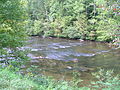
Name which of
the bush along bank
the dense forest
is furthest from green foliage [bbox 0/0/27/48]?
the bush along bank

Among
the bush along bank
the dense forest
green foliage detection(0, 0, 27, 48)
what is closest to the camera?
the dense forest

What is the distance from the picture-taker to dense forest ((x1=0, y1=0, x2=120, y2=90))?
5704mm

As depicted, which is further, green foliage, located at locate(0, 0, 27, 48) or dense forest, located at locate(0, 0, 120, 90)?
green foliage, located at locate(0, 0, 27, 48)

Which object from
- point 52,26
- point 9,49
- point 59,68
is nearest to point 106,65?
point 59,68

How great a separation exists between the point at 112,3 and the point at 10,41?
5223 mm

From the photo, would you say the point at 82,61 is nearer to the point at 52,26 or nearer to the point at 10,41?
the point at 10,41

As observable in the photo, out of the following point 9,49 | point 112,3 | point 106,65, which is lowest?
point 106,65

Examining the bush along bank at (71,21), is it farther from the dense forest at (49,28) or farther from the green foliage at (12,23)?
the green foliage at (12,23)

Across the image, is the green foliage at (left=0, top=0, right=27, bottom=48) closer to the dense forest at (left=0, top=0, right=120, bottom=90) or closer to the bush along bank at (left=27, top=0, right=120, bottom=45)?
the dense forest at (left=0, top=0, right=120, bottom=90)

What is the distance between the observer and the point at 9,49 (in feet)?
30.4

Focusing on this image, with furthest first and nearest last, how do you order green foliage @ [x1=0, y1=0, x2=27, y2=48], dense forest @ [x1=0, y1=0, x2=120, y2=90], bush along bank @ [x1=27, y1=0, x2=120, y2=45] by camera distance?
1. bush along bank @ [x1=27, y1=0, x2=120, y2=45]
2. green foliage @ [x1=0, y1=0, x2=27, y2=48]
3. dense forest @ [x1=0, y1=0, x2=120, y2=90]

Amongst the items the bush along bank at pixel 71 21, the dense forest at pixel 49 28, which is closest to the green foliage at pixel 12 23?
the dense forest at pixel 49 28

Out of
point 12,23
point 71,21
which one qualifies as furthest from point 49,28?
point 12,23

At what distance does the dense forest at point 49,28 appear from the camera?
225 inches
